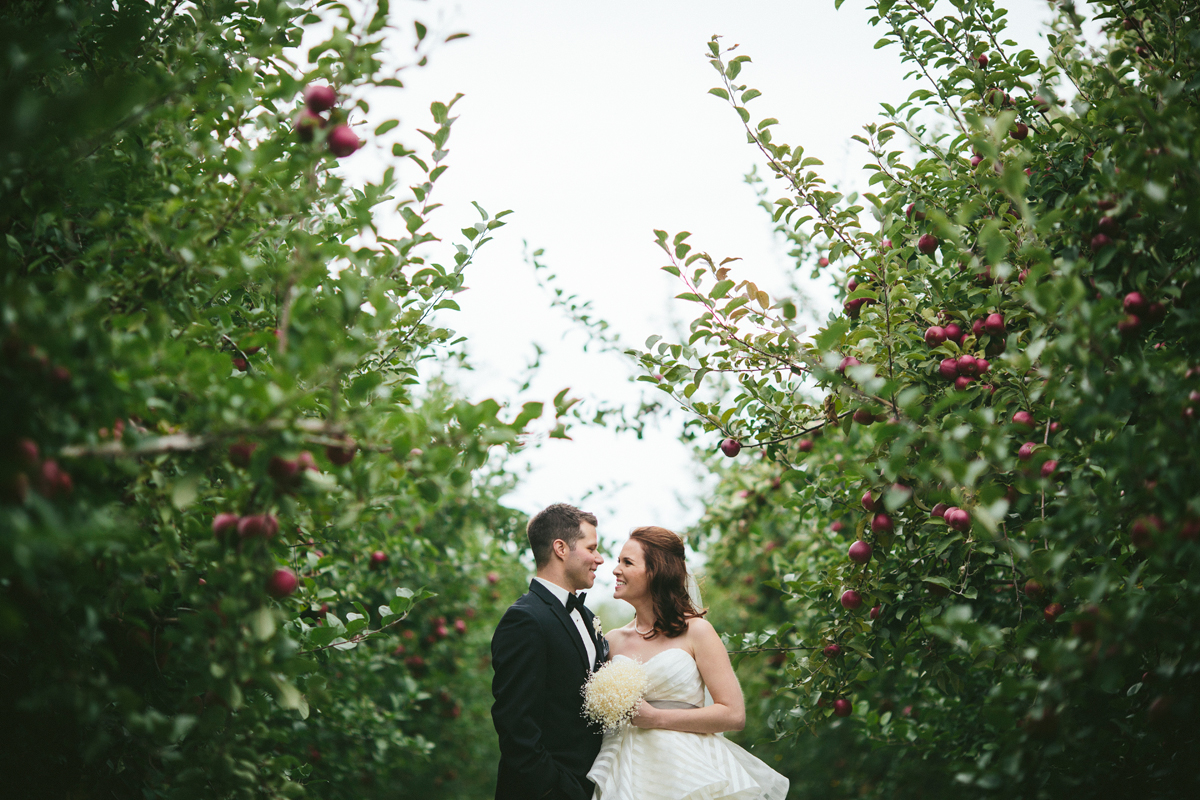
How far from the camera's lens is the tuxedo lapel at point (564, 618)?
3229 mm

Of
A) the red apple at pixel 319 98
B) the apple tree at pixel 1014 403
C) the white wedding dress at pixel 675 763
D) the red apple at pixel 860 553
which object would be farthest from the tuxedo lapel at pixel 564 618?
the red apple at pixel 319 98

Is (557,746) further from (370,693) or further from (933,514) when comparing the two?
(370,693)

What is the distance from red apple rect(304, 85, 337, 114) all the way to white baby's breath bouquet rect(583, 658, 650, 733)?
2399 millimetres

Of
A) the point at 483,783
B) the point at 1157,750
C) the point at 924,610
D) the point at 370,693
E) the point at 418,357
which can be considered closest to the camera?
the point at 1157,750

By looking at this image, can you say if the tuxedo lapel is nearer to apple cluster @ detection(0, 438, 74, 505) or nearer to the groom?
the groom

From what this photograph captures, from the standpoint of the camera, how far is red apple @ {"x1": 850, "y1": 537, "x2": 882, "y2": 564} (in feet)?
7.95

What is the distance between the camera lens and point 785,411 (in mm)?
2750

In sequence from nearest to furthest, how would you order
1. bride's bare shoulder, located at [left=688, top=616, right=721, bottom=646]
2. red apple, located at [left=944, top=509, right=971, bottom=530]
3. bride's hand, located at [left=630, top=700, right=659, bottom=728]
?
red apple, located at [left=944, top=509, right=971, bottom=530], bride's hand, located at [left=630, top=700, right=659, bottom=728], bride's bare shoulder, located at [left=688, top=616, right=721, bottom=646]

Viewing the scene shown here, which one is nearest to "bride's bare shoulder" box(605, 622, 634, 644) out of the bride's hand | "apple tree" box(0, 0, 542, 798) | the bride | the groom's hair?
the bride

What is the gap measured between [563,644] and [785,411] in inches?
58.2

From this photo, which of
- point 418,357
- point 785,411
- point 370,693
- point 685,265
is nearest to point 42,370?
point 418,357

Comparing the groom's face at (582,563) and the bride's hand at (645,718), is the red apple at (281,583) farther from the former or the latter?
the groom's face at (582,563)

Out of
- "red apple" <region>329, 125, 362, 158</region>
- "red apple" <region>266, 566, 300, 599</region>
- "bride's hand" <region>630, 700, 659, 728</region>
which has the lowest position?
"bride's hand" <region>630, 700, 659, 728</region>

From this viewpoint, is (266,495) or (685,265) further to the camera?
(685,265)
